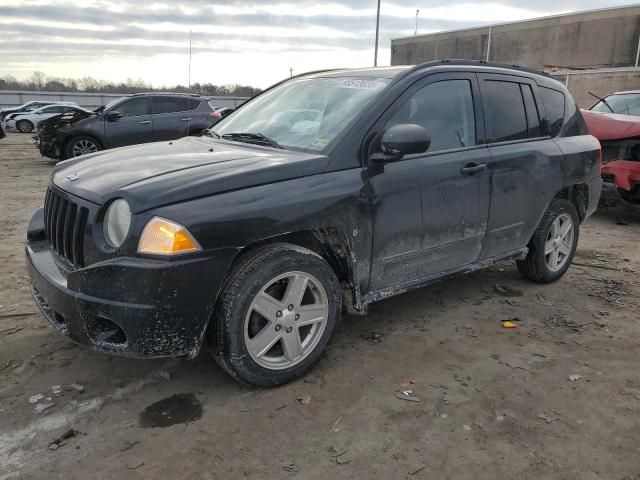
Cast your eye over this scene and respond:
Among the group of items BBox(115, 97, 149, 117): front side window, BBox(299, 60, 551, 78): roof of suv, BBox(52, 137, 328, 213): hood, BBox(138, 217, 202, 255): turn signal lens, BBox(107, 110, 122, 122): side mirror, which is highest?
BBox(299, 60, 551, 78): roof of suv

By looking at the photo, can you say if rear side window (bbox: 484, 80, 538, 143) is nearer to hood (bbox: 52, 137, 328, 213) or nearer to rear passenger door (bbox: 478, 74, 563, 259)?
rear passenger door (bbox: 478, 74, 563, 259)

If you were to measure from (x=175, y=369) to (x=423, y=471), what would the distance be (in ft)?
5.28

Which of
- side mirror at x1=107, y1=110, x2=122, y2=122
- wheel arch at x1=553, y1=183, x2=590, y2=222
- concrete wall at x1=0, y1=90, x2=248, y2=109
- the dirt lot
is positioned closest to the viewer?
the dirt lot

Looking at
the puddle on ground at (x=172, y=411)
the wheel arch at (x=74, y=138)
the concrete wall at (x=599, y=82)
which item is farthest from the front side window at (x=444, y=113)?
the concrete wall at (x=599, y=82)

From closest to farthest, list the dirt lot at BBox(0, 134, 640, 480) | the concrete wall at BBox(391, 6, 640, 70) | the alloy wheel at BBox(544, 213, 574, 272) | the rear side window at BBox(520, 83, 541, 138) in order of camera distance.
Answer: the dirt lot at BBox(0, 134, 640, 480) → the rear side window at BBox(520, 83, 541, 138) → the alloy wheel at BBox(544, 213, 574, 272) → the concrete wall at BBox(391, 6, 640, 70)

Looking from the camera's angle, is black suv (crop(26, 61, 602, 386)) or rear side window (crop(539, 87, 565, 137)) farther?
rear side window (crop(539, 87, 565, 137))

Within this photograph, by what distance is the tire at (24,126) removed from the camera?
86.3 feet

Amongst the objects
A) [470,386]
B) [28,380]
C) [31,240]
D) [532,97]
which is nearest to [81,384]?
[28,380]

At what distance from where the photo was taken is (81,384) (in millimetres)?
3080

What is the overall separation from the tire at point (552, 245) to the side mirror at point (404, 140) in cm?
194

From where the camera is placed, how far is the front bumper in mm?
2531

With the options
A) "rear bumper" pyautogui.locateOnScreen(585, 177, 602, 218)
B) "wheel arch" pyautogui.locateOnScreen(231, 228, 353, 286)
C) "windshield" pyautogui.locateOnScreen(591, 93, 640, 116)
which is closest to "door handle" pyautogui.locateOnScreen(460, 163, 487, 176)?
"wheel arch" pyautogui.locateOnScreen(231, 228, 353, 286)

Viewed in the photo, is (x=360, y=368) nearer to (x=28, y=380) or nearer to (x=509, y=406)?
(x=509, y=406)

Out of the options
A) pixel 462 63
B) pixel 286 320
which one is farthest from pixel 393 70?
pixel 286 320
